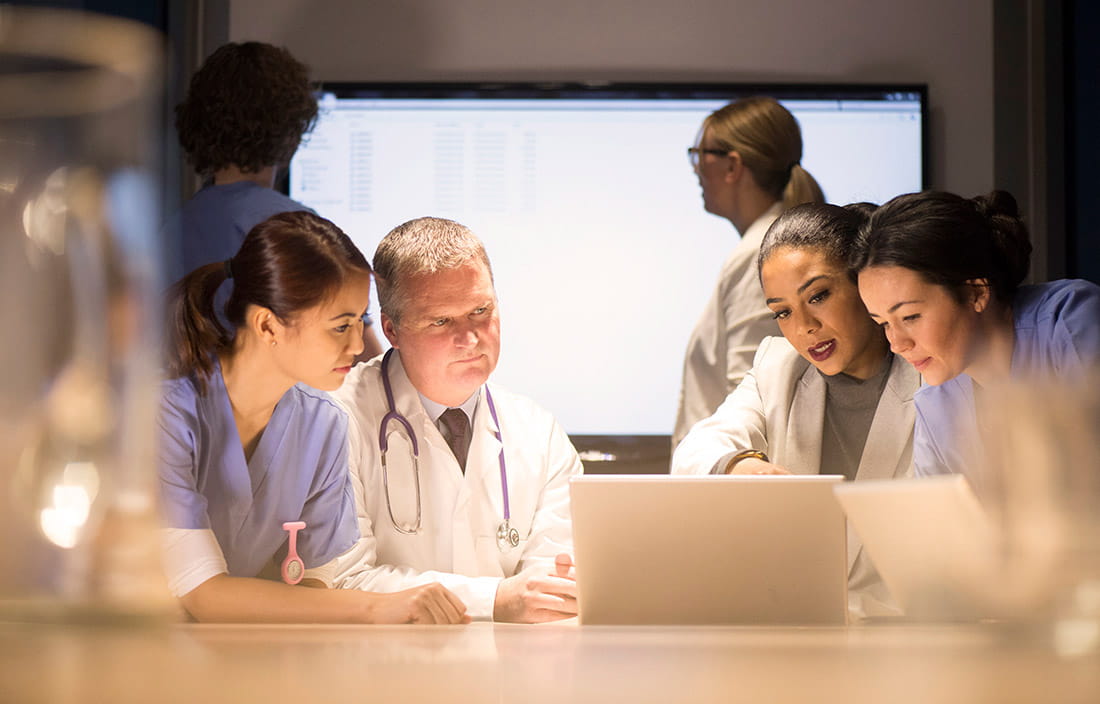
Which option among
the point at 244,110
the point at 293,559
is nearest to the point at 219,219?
the point at 244,110

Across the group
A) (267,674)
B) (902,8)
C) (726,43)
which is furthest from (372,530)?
(902,8)

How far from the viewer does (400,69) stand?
2.82 m

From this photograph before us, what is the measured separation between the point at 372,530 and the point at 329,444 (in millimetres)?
163

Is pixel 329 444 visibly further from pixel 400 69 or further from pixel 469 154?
pixel 400 69

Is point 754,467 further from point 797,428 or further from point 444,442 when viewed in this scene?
point 444,442

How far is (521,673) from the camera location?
38 cm

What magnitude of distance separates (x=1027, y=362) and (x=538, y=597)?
2.65ft

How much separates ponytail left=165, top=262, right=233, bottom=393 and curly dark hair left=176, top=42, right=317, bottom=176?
0.30 metres

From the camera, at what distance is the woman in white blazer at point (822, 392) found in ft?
5.55

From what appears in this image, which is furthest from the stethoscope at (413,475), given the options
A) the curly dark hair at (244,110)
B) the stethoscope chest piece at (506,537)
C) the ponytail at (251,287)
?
the curly dark hair at (244,110)

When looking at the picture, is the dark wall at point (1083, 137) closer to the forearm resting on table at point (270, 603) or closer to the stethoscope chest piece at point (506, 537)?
the stethoscope chest piece at point (506, 537)

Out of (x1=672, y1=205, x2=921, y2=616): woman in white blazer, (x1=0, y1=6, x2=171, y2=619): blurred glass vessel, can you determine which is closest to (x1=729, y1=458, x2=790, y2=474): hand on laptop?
(x1=672, y1=205, x2=921, y2=616): woman in white blazer

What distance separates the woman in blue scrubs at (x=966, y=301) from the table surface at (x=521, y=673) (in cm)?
112

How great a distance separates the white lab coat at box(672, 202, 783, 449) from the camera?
77.8 inches
